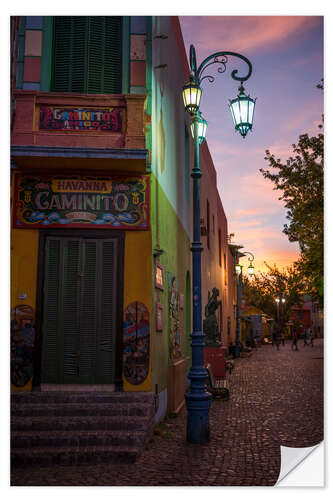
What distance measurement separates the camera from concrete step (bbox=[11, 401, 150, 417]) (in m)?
7.23

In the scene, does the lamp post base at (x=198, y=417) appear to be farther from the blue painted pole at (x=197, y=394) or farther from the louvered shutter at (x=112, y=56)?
the louvered shutter at (x=112, y=56)

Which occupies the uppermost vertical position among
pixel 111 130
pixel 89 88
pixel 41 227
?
pixel 89 88

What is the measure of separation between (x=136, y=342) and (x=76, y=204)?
7.83 feet

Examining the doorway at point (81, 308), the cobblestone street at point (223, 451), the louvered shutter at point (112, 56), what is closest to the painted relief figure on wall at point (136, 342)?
the doorway at point (81, 308)

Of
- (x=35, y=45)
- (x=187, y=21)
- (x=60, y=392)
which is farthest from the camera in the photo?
(x=35, y=45)

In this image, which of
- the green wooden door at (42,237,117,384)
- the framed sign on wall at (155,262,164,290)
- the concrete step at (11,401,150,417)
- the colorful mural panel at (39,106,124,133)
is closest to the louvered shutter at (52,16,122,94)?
the colorful mural panel at (39,106,124,133)

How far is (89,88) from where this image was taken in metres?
8.35

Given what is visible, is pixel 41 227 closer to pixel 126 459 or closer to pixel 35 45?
pixel 35 45

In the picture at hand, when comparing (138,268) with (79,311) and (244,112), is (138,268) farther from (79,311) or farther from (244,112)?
(244,112)

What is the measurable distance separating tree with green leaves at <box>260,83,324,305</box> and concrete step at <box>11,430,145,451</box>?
850 cm

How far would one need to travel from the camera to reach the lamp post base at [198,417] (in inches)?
294

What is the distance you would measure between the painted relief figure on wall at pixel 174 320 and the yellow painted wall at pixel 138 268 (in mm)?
2388
